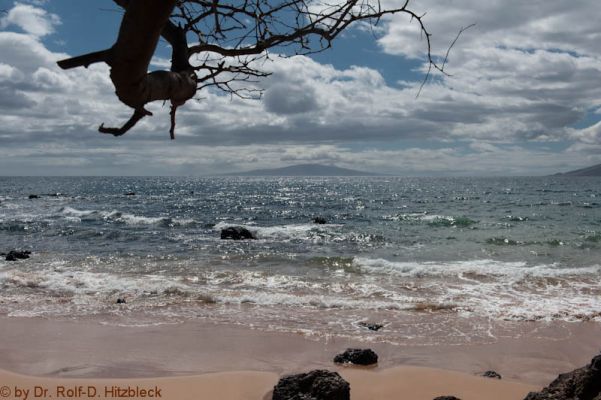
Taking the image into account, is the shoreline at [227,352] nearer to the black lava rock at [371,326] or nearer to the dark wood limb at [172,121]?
the black lava rock at [371,326]

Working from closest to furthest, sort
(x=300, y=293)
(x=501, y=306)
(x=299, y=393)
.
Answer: (x=299, y=393) → (x=501, y=306) → (x=300, y=293)

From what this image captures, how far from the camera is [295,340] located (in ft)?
26.0

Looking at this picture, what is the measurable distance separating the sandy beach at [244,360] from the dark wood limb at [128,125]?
13.7 feet

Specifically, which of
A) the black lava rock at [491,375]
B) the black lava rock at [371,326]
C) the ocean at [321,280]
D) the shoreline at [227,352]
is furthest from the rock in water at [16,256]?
the black lava rock at [491,375]

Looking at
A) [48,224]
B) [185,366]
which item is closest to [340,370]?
[185,366]

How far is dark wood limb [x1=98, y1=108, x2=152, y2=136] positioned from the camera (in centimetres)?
213

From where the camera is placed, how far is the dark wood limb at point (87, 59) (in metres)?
1.83

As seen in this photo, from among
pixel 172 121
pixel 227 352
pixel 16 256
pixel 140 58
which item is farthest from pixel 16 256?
pixel 140 58

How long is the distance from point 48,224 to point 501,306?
2845 cm

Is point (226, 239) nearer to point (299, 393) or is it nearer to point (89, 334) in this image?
point (89, 334)

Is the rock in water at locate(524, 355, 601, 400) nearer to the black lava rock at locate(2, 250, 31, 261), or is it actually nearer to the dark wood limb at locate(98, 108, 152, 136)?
the dark wood limb at locate(98, 108, 152, 136)

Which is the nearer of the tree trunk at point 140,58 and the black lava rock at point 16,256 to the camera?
the tree trunk at point 140,58

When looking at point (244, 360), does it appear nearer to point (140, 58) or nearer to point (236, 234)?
point (140, 58)

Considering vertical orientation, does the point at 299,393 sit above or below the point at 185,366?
above
